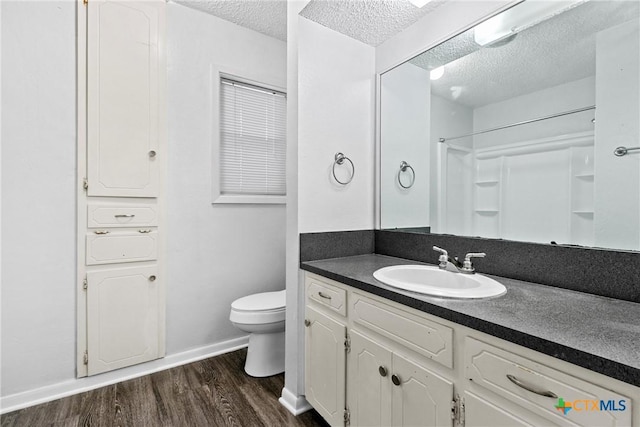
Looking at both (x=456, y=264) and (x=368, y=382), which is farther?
(x=456, y=264)

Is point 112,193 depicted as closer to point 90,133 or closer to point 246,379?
point 90,133

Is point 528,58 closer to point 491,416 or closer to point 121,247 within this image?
point 491,416

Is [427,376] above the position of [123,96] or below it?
below

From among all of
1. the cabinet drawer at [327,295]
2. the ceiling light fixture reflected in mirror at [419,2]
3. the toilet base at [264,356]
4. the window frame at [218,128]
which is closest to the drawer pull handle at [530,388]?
the cabinet drawer at [327,295]

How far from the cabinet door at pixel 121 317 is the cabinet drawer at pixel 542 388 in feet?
6.50

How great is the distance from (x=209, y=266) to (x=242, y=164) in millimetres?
847

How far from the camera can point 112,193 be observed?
1917 mm

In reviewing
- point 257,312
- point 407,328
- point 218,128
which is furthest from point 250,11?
point 407,328

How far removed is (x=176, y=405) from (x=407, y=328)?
4.79 ft

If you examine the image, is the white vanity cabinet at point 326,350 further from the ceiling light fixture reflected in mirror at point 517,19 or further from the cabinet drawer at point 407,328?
the ceiling light fixture reflected in mirror at point 517,19

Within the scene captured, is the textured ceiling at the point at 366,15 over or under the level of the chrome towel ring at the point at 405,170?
over

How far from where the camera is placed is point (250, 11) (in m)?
2.26

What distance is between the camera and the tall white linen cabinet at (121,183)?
185 centimetres

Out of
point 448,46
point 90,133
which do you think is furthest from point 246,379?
point 448,46
